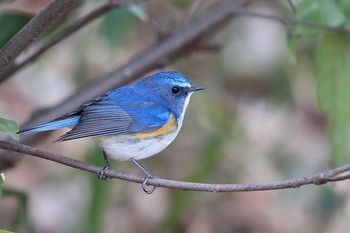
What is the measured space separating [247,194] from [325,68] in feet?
10.2

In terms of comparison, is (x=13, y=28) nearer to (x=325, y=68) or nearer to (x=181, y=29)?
(x=181, y=29)

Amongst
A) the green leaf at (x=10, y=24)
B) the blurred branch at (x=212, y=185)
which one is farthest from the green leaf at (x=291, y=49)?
the green leaf at (x=10, y=24)

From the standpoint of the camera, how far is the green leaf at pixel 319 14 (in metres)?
3.28

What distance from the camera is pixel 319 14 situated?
3330mm

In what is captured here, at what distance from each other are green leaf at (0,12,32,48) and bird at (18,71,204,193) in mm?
474

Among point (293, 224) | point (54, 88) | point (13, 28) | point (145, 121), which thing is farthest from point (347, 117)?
point (54, 88)

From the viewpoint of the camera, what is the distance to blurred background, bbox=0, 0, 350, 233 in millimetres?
5285

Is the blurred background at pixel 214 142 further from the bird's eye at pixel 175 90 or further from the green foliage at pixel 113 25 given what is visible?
the bird's eye at pixel 175 90

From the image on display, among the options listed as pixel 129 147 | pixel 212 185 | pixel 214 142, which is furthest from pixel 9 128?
pixel 214 142

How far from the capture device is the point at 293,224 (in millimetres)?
5832

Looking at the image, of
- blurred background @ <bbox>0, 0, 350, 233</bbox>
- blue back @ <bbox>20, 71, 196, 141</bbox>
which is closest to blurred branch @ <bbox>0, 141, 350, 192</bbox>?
blue back @ <bbox>20, 71, 196, 141</bbox>

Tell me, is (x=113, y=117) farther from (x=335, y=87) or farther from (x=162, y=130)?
(x=335, y=87)

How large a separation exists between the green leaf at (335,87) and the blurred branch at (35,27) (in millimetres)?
1323

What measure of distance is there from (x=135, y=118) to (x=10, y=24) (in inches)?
27.8
